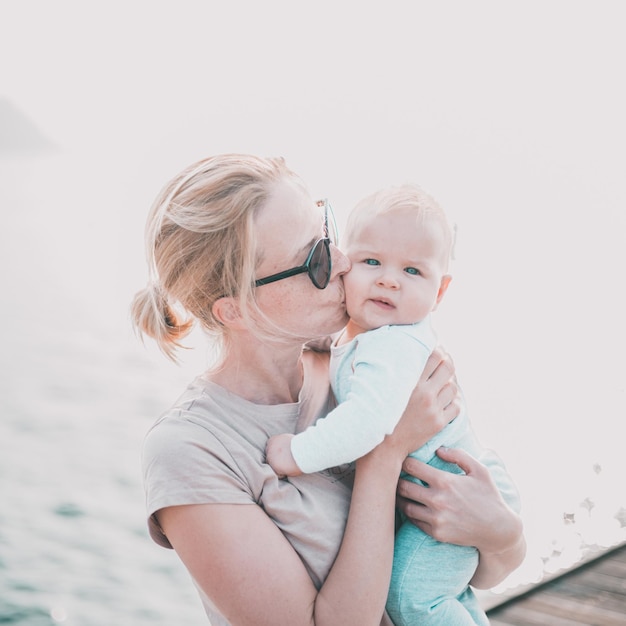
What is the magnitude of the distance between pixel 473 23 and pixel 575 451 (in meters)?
17.4

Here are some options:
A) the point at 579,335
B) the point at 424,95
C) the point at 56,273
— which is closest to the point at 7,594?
the point at 579,335

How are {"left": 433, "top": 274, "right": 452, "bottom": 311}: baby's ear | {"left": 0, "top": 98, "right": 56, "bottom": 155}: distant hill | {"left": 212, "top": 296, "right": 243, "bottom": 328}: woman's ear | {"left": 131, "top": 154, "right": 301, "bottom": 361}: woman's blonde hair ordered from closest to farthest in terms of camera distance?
1. {"left": 131, "top": 154, "right": 301, "bottom": 361}: woman's blonde hair
2. {"left": 212, "top": 296, "right": 243, "bottom": 328}: woman's ear
3. {"left": 433, "top": 274, "right": 452, "bottom": 311}: baby's ear
4. {"left": 0, "top": 98, "right": 56, "bottom": 155}: distant hill

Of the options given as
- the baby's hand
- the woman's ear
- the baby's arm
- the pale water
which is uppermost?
the woman's ear

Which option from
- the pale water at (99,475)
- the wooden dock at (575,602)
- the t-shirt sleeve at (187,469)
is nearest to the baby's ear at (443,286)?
the t-shirt sleeve at (187,469)

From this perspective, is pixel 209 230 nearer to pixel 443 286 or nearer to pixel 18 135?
pixel 443 286

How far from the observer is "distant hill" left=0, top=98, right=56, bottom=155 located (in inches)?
1986

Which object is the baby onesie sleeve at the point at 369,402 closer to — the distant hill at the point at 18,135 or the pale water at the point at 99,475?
the pale water at the point at 99,475

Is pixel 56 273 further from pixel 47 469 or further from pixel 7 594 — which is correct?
pixel 7 594

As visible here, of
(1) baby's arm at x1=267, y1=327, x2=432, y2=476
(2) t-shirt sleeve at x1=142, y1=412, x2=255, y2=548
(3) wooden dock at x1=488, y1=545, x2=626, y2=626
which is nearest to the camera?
(2) t-shirt sleeve at x1=142, y1=412, x2=255, y2=548

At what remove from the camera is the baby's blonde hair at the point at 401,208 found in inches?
82.0

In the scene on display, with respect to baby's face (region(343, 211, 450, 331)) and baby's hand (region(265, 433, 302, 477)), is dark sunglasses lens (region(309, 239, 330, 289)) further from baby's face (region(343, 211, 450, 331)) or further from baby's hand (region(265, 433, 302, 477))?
baby's hand (region(265, 433, 302, 477))

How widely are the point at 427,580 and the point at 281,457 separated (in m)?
0.51

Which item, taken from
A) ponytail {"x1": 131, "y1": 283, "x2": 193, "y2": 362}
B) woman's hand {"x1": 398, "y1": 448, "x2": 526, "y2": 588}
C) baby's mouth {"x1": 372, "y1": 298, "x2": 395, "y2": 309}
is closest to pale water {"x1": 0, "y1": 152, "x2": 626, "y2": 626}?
ponytail {"x1": 131, "y1": 283, "x2": 193, "y2": 362}

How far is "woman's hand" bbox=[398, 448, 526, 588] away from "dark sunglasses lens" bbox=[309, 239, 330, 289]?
512 mm
